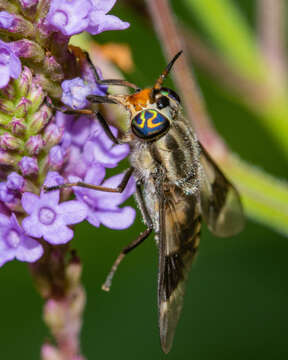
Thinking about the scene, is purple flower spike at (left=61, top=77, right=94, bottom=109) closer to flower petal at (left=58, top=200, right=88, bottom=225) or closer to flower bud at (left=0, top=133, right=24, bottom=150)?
flower bud at (left=0, top=133, right=24, bottom=150)

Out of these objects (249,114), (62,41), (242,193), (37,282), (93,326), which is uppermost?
A: (62,41)

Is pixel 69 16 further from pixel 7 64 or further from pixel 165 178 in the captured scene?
pixel 165 178

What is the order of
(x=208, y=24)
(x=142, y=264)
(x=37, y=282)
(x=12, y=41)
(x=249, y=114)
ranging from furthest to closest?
1. (x=249, y=114)
2. (x=142, y=264)
3. (x=208, y=24)
4. (x=37, y=282)
5. (x=12, y=41)

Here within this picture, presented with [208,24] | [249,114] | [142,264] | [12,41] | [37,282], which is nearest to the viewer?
[12,41]

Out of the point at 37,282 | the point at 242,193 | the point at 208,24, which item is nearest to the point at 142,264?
the point at 242,193

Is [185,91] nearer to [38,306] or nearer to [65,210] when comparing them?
[65,210]

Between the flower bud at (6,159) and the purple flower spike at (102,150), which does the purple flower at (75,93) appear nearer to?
A: the purple flower spike at (102,150)
